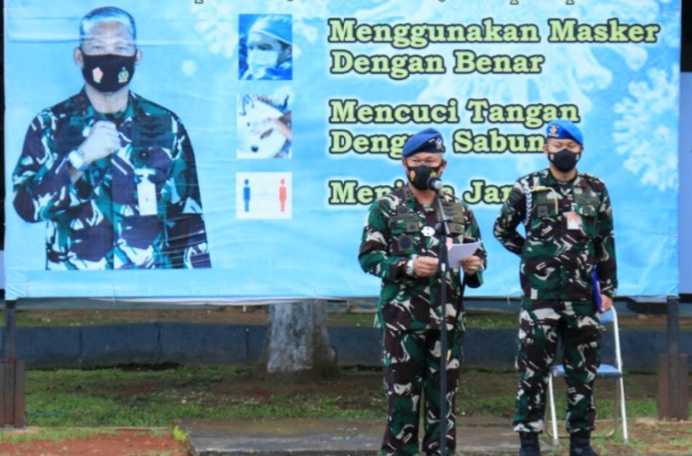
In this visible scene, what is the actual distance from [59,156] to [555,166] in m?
3.41

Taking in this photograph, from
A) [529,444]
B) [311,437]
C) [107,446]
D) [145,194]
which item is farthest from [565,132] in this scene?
[107,446]

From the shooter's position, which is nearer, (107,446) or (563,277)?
(563,277)

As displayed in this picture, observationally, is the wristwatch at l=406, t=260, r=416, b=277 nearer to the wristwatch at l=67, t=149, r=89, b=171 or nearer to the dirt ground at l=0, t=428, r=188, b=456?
the dirt ground at l=0, t=428, r=188, b=456

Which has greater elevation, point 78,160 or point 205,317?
point 78,160

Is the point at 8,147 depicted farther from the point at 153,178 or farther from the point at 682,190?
the point at 682,190

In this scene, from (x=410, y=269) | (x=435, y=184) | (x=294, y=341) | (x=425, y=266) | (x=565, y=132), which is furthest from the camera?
(x=294, y=341)

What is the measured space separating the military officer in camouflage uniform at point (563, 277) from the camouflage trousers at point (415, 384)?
780 millimetres

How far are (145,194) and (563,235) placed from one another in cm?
300

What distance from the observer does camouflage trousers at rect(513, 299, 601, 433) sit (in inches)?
294

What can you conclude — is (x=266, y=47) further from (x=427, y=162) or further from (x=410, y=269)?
(x=410, y=269)

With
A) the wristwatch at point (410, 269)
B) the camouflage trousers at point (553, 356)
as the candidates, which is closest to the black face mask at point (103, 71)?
the wristwatch at point (410, 269)

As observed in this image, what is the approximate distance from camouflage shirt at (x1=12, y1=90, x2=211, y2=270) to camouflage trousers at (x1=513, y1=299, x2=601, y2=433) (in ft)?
8.35

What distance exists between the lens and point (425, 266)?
258 inches

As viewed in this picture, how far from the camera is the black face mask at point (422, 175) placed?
6.74 meters
